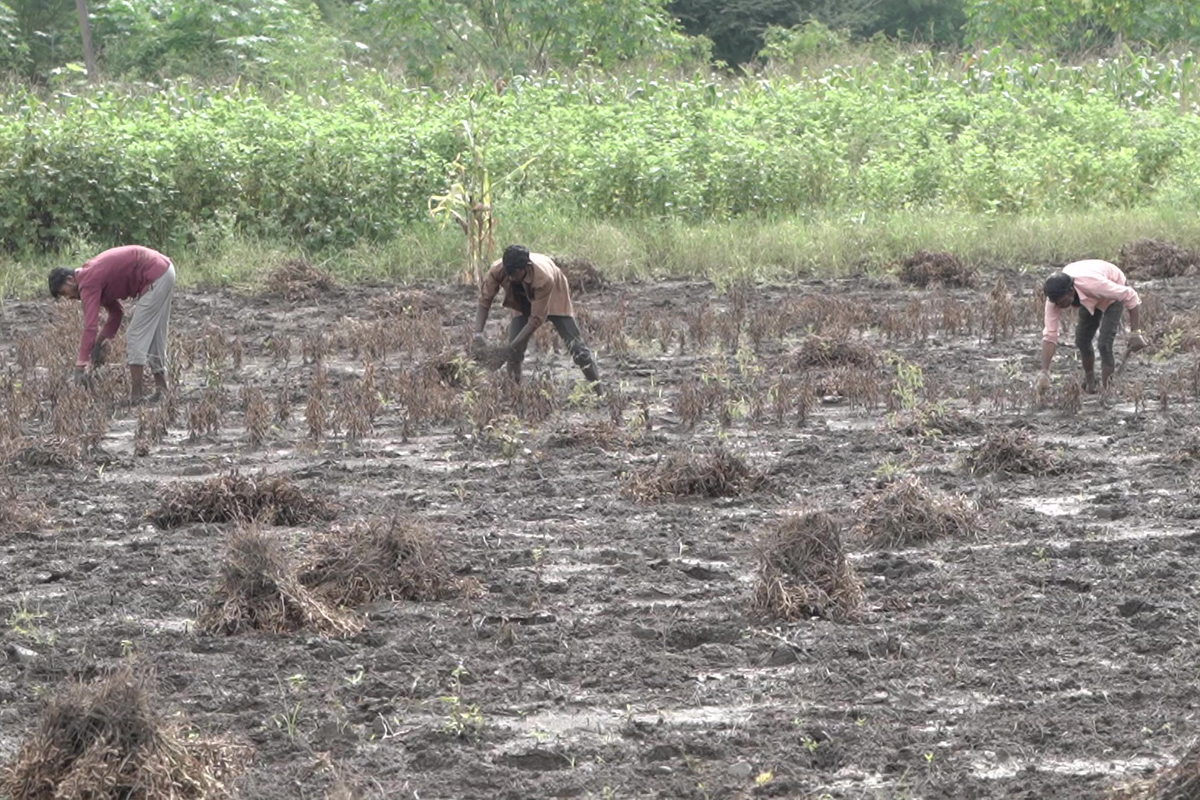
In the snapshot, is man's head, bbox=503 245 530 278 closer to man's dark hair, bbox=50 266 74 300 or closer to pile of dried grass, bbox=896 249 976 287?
man's dark hair, bbox=50 266 74 300

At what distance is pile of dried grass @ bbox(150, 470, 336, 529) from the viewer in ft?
25.7

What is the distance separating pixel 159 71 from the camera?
86.0 ft

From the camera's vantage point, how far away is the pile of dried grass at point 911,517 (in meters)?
7.32

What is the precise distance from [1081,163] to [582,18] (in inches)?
454

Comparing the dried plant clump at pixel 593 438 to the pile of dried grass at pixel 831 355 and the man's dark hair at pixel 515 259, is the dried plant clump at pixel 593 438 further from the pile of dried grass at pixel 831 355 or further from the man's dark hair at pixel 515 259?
the pile of dried grass at pixel 831 355

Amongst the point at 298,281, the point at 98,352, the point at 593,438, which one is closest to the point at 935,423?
the point at 593,438

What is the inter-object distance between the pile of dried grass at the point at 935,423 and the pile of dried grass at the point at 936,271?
18.3ft

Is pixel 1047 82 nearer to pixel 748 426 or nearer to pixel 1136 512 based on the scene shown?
pixel 748 426

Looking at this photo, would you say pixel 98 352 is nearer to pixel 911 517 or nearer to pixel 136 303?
pixel 136 303

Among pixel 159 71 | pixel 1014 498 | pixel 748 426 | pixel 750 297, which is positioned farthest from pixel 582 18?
pixel 1014 498

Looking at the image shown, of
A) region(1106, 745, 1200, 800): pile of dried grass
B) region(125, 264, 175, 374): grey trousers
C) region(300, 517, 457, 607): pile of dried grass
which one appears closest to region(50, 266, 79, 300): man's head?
region(125, 264, 175, 374): grey trousers

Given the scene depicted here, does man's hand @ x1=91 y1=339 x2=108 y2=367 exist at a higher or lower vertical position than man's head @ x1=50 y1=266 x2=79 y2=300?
lower

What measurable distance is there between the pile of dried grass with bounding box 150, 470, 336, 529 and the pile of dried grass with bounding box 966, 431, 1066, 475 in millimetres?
3287

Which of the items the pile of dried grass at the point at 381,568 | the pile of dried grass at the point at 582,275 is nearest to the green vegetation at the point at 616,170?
the pile of dried grass at the point at 582,275
